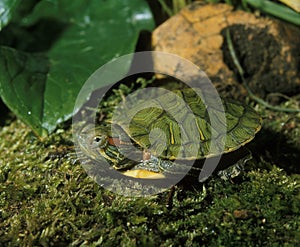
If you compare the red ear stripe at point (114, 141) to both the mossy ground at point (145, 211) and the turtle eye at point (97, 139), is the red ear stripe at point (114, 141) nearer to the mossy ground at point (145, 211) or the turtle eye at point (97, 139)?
the turtle eye at point (97, 139)

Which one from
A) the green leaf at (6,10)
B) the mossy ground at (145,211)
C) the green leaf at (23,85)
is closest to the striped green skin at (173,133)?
the mossy ground at (145,211)

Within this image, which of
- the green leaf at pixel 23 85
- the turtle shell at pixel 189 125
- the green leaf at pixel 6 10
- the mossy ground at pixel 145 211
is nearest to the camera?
the mossy ground at pixel 145 211

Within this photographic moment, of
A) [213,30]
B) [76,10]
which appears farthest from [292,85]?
[76,10]

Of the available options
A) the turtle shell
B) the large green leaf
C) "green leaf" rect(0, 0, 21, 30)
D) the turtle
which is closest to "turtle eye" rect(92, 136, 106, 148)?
the turtle

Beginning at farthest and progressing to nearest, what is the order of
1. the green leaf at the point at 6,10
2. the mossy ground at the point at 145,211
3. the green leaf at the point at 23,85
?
the green leaf at the point at 6,10 → the green leaf at the point at 23,85 → the mossy ground at the point at 145,211

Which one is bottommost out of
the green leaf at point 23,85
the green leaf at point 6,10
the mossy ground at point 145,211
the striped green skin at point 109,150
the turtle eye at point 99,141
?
the mossy ground at point 145,211

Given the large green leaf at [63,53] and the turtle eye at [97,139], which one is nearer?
the turtle eye at [97,139]

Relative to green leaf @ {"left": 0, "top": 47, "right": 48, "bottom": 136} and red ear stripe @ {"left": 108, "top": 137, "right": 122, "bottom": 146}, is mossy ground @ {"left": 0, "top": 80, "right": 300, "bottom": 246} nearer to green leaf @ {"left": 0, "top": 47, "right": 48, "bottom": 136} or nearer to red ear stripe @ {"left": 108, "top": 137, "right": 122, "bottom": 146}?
red ear stripe @ {"left": 108, "top": 137, "right": 122, "bottom": 146}

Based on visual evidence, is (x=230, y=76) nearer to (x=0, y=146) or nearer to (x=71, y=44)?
(x=71, y=44)
